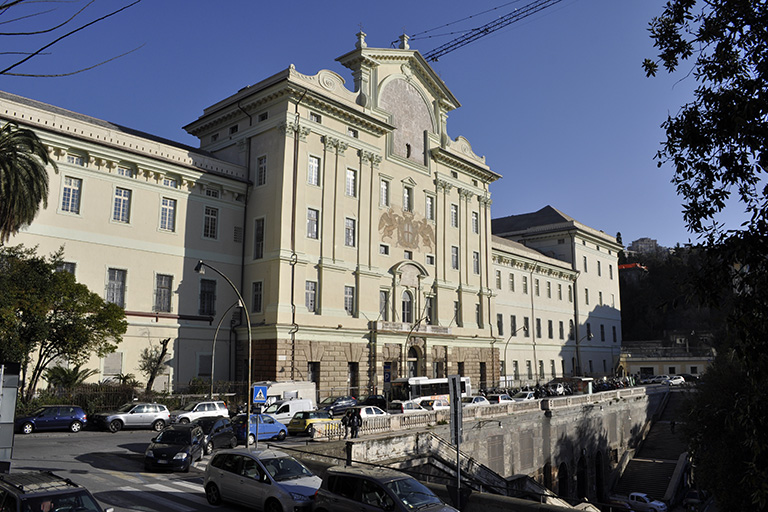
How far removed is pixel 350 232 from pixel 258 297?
9139 mm

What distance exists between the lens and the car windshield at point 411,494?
12.5 m

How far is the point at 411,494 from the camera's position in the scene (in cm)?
1277

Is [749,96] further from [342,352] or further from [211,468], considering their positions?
[342,352]

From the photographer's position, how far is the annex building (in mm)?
37312

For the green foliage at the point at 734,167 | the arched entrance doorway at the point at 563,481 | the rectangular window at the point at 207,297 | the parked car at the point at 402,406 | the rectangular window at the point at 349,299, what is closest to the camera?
the green foliage at the point at 734,167

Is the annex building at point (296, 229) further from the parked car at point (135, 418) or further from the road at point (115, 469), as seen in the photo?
the road at point (115, 469)

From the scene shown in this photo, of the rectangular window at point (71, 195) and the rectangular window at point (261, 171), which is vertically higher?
the rectangular window at point (261, 171)

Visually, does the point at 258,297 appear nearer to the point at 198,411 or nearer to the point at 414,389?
the point at 414,389

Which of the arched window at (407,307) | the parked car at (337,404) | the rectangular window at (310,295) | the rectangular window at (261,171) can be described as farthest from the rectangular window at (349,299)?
the rectangular window at (261,171)

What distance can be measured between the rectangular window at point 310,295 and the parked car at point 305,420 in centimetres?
1415

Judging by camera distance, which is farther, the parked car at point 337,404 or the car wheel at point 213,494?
the parked car at point 337,404

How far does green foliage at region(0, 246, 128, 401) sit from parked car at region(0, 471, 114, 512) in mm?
20927

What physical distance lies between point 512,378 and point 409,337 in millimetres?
23486

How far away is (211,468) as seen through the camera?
53.1ft
